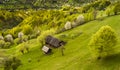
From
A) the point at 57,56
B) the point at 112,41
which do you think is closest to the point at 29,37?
the point at 57,56

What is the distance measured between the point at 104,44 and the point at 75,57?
658 inches

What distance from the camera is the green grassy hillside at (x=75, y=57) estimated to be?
311ft

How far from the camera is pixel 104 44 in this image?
95.6m

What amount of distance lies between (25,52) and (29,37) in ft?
148

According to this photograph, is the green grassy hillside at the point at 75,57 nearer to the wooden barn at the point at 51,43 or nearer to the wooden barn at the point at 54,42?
the wooden barn at the point at 51,43

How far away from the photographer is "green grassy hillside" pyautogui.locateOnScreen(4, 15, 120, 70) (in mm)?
94875

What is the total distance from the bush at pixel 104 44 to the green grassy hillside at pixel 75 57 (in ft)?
7.36

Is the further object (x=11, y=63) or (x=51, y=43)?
(x=51, y=43)

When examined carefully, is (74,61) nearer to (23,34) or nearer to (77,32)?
(77,32)

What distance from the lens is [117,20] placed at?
150 meters

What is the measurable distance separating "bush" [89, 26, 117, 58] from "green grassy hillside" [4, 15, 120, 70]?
88.3 inches

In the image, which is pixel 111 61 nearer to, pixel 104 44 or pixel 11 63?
pixel 104 44

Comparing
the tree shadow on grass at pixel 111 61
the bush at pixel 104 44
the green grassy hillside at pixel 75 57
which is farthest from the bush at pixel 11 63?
the tree shadow on grass at pixel 111 61

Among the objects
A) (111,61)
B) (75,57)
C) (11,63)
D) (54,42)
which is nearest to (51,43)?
(54,42)
